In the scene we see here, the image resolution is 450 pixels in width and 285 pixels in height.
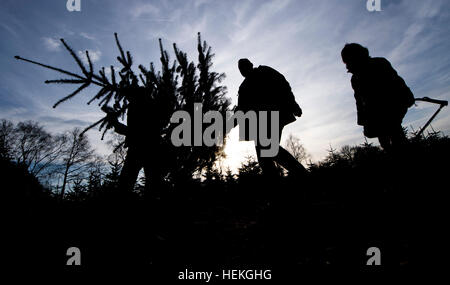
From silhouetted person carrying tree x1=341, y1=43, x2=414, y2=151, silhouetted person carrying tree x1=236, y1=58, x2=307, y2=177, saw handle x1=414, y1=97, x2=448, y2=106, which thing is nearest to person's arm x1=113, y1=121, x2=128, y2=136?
silhouetted person carrying tree x1=236, y1=58, x2=307, y2=177

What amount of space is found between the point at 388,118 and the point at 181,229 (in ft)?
10.4

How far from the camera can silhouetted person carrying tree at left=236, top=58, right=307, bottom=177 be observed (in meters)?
3.04

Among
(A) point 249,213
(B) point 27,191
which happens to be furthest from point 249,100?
(B) point 27,191

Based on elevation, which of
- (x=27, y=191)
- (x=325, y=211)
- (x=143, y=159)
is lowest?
(x=325, y=211)

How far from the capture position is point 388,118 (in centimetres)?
→ 251

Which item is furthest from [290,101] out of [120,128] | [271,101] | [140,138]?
[120,128]

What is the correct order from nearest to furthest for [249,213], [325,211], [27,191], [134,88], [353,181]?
[325,211], [27,191], [249,213], [353,181], [134,88]

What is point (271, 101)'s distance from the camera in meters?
3.20

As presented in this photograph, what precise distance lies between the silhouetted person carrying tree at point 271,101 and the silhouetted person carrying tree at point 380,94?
954 millimetres

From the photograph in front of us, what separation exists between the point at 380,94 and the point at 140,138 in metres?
4.27

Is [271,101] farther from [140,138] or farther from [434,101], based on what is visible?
[140,138]

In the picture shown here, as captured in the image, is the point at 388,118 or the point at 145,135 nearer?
the point at 388,118

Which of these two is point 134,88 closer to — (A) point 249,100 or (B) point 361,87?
(A) point 249,100

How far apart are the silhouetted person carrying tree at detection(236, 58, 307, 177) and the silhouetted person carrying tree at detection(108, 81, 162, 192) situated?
7.04 feet
